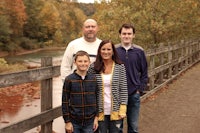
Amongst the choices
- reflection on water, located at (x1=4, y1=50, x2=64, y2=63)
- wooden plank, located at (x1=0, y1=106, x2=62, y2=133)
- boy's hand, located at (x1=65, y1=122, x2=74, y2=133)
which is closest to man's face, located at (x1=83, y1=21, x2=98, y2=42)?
boy's hand, located at (x1=65, y1=122, x2=74, y2=133)

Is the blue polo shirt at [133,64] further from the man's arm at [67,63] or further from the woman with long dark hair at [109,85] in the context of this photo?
the man's arm at [67,63]

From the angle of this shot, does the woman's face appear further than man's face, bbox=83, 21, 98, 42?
No

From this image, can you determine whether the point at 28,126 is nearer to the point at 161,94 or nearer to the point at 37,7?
the point at 161,94

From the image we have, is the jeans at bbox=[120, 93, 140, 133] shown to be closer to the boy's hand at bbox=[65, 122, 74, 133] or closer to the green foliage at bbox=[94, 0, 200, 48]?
the boy's hand at bbox=[65, 122, 74, 133]

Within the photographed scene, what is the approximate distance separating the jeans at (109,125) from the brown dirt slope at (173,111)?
7.88ft

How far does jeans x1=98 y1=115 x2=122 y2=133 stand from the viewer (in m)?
4.55

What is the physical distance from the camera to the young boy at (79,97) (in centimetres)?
418

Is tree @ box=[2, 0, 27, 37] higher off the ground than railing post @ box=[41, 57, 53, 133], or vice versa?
tree @ box=[2, 0, 27, 37]

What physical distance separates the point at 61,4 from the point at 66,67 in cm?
11168

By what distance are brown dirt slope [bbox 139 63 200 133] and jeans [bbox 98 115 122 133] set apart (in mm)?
2402

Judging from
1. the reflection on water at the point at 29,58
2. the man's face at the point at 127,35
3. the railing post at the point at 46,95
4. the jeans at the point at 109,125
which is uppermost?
the man's face at the point at 127,35

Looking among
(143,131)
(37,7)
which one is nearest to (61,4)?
(37,7)

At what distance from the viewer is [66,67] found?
479cm

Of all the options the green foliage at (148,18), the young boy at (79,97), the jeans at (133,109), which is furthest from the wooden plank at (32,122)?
the green foliage at (148,18)
